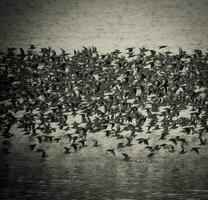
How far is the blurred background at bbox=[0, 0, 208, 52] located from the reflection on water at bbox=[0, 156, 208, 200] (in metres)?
4.58

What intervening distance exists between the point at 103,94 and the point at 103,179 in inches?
232

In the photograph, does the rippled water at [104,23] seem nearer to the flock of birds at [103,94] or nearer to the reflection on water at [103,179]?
the flock of birds at [103,94]

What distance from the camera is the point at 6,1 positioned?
49.1ft

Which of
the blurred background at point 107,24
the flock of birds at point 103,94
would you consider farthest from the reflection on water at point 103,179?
the blurred background at point 107,24

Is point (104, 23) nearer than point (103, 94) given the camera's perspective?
No

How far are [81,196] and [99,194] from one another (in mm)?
276

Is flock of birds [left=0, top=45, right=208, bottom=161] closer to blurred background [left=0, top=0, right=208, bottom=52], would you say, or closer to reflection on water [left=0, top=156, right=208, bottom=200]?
blurred background [left=0, top=0, right=208, bottom=52]

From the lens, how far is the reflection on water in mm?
7398

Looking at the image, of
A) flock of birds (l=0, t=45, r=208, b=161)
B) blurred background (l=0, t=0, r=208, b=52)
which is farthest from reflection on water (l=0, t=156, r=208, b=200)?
blurred background (l=0, t=0, r=208, b=52)

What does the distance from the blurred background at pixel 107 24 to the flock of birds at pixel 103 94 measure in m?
0.33

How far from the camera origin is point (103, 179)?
337 inches

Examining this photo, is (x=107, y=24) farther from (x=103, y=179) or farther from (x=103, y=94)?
(x=103, y=179)

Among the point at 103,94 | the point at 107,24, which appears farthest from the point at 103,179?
the point at 107,24

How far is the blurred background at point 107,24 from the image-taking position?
14.5 m
